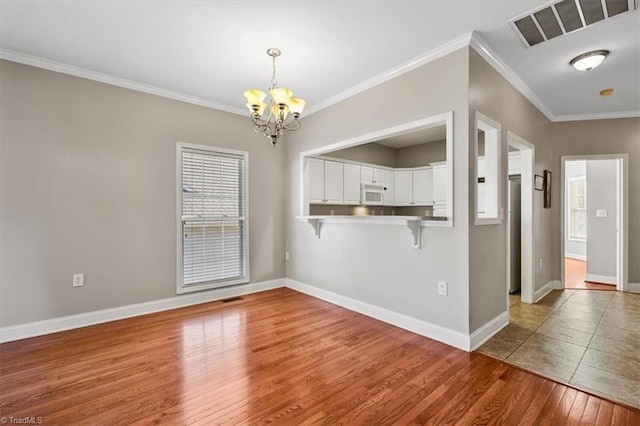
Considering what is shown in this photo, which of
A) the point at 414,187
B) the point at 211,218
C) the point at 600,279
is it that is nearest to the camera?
the point at 211,218

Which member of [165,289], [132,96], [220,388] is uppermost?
[132,96]

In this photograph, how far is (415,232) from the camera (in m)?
3.03

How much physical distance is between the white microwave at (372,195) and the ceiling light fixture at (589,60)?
133 inches

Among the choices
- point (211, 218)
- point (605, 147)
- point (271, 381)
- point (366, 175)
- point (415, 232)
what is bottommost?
point (271, 381)

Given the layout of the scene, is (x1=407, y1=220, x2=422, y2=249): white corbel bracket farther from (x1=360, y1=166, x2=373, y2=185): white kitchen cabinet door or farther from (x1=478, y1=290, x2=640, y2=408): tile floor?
(x1=360, y1=166, x2=373, y2=185): white kitchen cabinet door

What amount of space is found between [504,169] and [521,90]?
50.1 inches

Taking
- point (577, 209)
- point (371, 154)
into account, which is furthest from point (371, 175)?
point (577, 209)

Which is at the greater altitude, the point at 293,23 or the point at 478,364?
the point at 293,23

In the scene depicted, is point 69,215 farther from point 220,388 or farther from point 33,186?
point 220,388

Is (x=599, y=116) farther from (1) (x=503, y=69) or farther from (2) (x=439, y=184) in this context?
(1) (x=503, y=69)

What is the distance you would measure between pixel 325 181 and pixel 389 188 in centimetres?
188

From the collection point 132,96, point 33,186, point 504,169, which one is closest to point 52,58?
point 132,96

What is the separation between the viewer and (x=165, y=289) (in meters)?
3.84

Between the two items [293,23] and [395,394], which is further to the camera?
[293,23]
